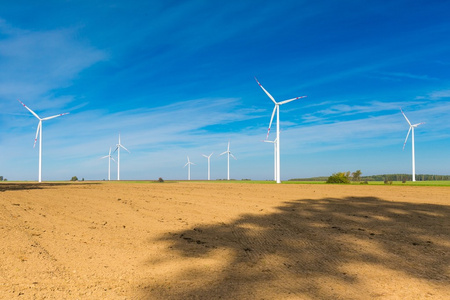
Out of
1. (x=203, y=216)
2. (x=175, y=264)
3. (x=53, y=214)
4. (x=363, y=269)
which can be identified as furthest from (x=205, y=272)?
(x=53, y=214)

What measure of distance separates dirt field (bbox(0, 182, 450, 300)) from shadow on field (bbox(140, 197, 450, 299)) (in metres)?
0.03

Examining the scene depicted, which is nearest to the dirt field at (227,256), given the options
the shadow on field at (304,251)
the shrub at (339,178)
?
the shadow on field at (304,251)

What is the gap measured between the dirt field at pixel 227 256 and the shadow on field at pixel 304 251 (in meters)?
0.03

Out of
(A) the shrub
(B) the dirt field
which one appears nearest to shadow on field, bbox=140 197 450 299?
(B) the dirt field

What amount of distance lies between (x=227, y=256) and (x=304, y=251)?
1.96 meters

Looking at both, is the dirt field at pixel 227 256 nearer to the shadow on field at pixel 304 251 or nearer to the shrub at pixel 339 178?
the shadow on field at pixel 304 251

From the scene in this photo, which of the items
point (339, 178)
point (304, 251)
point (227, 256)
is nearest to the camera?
point (227, 256)

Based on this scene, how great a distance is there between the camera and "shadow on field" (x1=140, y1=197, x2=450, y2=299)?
6.02 metres

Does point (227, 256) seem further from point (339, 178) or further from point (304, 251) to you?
point (339, 178)

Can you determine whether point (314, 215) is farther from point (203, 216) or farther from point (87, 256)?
point (87, 256)

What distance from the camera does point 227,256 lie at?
314 inches

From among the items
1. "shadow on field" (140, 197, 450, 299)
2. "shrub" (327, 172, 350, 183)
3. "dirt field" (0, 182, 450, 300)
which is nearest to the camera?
"dirt field" (0, 182, 450, 300)

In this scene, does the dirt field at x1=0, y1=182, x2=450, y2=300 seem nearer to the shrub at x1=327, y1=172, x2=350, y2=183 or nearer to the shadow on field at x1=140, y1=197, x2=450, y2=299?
the shadow on field at x1=140, y1=197, x2=450, y2=299

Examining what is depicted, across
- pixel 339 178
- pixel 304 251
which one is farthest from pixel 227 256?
pixel 339 178
